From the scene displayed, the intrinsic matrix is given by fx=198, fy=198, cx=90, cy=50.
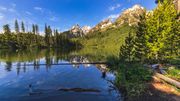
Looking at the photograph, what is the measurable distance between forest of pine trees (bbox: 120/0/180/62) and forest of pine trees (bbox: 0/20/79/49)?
121993 millimetres

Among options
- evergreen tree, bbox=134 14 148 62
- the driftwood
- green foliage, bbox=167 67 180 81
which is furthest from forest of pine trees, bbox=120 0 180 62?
the driftwood

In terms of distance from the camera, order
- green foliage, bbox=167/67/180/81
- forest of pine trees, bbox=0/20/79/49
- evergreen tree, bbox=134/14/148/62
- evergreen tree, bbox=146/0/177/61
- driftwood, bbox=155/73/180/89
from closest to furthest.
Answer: driftwood, bbox=155/73/180/89 < green foliage, bbox=167/67/180/81 < evergreen tree, bbox=146/0/177/61 < evergreen tree, bbox=134/14/148/62 < forest of pine trees, bbox=0/20/79/49

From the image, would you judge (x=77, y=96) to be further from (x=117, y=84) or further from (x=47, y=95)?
(x=117, y=84)

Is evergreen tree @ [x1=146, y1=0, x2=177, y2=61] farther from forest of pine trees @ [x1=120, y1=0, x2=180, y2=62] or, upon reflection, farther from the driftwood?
the driftwood

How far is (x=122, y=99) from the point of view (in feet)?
63.5

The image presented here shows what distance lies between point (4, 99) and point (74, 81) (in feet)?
35.0

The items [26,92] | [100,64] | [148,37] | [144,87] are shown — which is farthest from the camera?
[100,64]

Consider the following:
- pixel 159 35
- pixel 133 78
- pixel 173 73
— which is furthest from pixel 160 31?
pixel 133 78

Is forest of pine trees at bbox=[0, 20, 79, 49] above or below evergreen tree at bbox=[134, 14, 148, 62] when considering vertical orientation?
above

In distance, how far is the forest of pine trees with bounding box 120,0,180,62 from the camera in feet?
120

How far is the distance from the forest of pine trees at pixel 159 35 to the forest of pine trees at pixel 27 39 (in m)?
122

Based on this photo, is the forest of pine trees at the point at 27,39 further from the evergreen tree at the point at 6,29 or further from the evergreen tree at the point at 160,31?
the evergreen tree at the point at 160,31

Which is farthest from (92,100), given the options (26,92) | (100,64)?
(100,64)

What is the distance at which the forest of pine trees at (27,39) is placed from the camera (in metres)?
145
